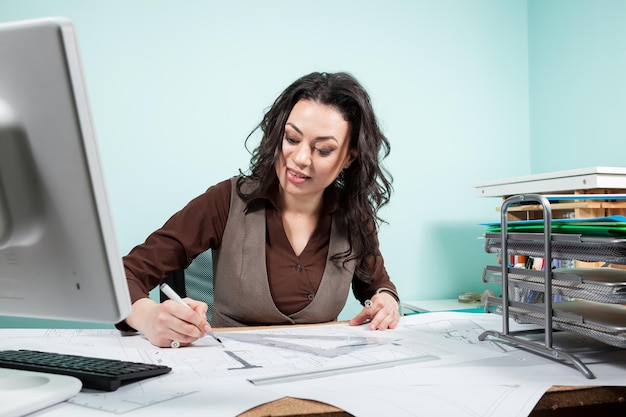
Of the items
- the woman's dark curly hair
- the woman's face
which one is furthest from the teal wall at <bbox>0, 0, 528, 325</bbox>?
the woman's face

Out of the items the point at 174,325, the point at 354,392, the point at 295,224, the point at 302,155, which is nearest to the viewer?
the point at 354,392

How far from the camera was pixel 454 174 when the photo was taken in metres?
2.88

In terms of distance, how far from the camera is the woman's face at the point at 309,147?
1.44 meters

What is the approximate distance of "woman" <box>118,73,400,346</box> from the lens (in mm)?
1443

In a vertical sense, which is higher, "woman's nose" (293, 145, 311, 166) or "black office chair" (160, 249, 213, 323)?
"woman's nose" (293, 145, 311, 166)

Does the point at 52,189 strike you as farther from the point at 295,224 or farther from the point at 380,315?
the point at 295,224

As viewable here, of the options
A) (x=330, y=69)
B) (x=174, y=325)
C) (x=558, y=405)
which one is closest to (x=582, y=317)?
(x=558, y=405)

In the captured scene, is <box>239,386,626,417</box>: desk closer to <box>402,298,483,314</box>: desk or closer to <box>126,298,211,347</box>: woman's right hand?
<box>126,298,211,347</box>: woman's right hand

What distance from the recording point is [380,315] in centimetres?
120

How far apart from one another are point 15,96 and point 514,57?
2.86 metres

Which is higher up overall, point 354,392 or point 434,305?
point 354,392

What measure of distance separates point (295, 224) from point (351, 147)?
27 cm

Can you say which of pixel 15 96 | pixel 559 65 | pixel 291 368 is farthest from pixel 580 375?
pixel 559 65

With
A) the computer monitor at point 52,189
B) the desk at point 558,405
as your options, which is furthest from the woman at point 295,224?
the computer monitor at point 52,189
